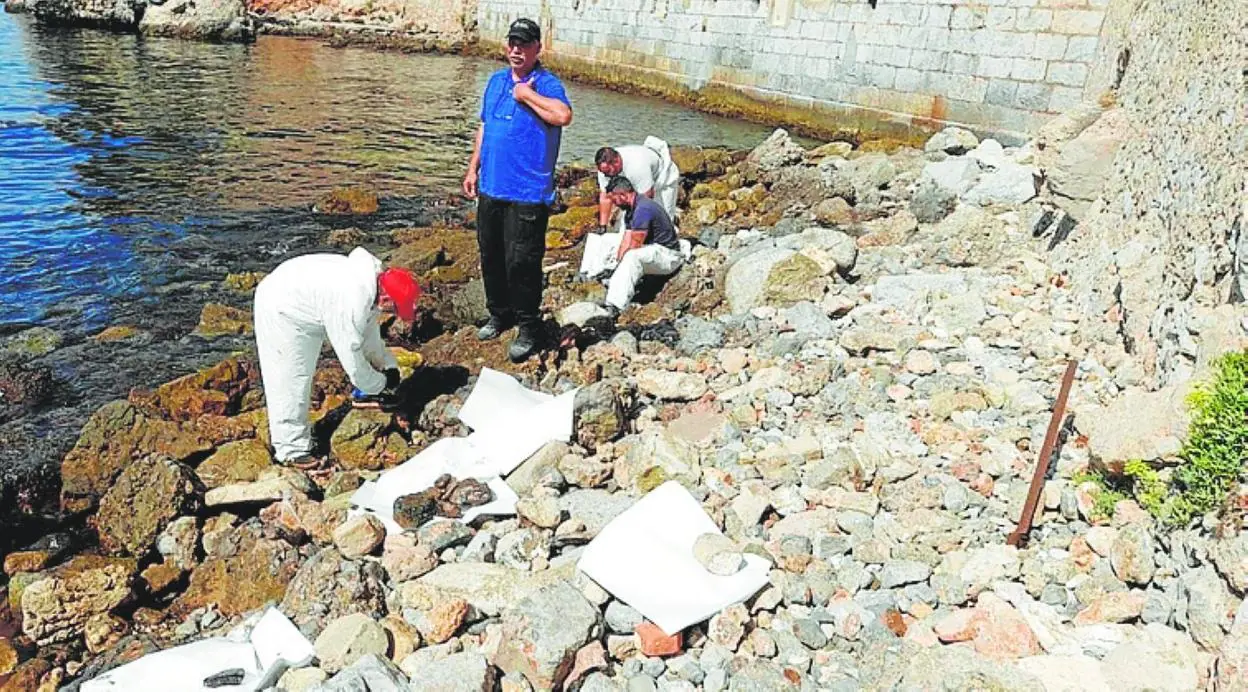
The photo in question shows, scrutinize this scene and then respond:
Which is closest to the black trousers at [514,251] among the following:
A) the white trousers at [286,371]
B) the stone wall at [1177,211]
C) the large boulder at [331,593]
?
the white trousers at [286,371]

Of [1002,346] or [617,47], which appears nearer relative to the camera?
[1002,346]

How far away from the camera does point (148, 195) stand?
11898mm

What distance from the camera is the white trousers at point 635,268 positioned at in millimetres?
7242

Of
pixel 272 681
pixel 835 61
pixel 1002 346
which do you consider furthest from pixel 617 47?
pixel 272 681

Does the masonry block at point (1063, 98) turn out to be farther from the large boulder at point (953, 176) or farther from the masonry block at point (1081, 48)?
the large boulder at point (953, 176)

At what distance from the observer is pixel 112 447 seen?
207 inches

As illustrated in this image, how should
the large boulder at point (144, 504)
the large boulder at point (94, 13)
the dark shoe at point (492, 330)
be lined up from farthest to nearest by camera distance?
1. the large boulder at point (94, 13)
2. the dark shoe at point (492, 330)
3. the large boulder at point (144, 504)

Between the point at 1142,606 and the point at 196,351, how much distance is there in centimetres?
692

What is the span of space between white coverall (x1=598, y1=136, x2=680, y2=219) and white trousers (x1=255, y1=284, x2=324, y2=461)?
367 cm

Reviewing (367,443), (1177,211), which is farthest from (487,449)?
(1177,211)

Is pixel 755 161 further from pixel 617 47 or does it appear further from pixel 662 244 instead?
pixel 617 47

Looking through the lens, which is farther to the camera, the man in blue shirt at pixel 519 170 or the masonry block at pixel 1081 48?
the masonry block at pixel 1081 48

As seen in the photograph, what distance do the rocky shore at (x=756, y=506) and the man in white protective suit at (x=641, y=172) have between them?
121cm

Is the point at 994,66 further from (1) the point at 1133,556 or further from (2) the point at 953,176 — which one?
(1) the point at 1133,556
